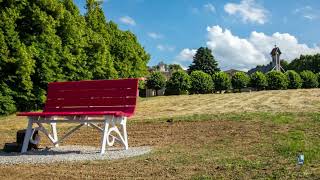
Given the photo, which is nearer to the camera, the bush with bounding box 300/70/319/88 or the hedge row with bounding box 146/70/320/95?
the hedge row with bounding box 146/70/320/95

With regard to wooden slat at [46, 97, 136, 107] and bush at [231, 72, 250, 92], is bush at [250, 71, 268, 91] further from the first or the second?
wooden slat at [46, 97, 136, 107]

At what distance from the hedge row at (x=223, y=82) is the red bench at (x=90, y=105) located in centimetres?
4260

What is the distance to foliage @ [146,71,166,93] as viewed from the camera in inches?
2183

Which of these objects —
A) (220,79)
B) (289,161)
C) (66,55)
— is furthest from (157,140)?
(220,79)

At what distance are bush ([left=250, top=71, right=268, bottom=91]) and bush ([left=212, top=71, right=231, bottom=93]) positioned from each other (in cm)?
276

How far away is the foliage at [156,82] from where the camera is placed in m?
55.4

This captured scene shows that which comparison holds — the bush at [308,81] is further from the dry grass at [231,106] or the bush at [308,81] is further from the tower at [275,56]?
the tower at [275,56]

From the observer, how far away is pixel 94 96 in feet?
32.8

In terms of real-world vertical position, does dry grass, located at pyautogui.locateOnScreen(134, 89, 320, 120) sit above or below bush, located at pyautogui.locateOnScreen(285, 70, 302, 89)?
below

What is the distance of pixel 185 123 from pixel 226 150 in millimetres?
4294

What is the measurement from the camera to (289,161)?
6637mm

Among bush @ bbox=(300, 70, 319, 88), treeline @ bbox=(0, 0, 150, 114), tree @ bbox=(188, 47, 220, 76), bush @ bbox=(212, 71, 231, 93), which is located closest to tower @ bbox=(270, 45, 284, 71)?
tree @ bbox=(188, 47, 220, 76)

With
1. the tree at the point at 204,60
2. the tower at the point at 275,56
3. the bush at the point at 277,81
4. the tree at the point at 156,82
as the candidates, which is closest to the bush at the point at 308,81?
the bush at the point at 277,81

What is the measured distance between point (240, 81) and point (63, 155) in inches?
1875
